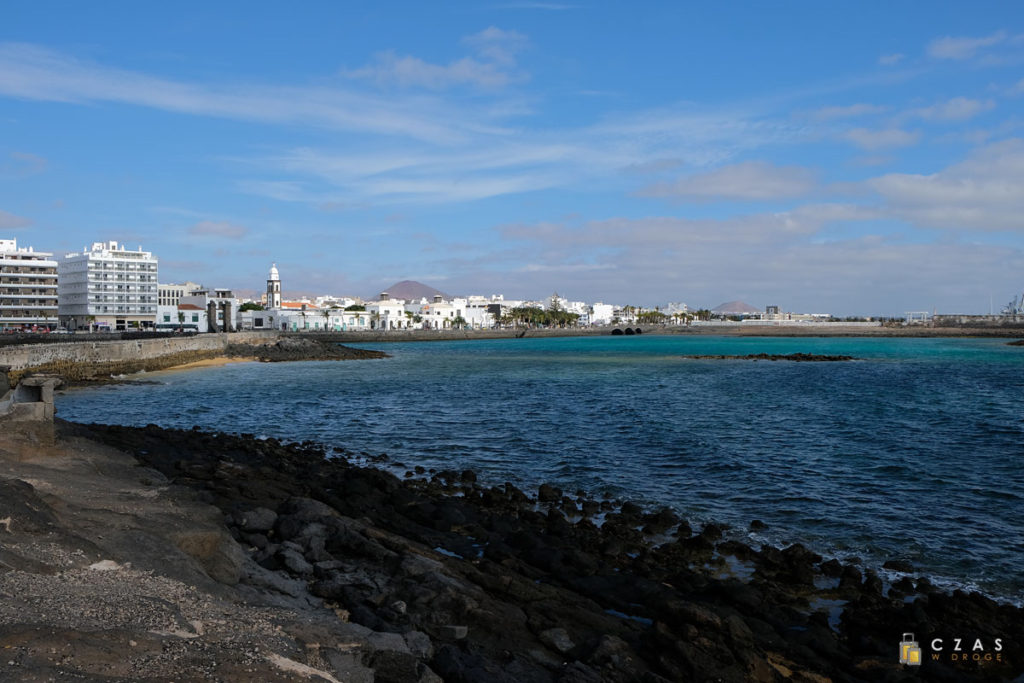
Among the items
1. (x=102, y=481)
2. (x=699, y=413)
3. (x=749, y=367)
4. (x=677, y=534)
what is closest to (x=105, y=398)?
(x=102, y=481)

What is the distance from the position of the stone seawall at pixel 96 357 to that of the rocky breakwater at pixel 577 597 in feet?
89.3

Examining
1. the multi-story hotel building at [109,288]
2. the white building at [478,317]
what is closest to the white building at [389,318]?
the white building at [478,317]

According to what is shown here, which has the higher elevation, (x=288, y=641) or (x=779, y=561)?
(x=288, y=641)

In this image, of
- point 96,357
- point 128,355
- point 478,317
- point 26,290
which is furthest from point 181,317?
point 478,317

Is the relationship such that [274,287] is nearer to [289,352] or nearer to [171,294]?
[171,294]

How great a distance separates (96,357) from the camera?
48469mm

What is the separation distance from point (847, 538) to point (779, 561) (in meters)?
2.73

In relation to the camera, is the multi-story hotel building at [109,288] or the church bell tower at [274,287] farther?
the church bell tower at [274,287]

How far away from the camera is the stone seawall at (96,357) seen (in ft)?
131

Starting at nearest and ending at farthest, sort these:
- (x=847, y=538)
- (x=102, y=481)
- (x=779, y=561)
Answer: (x=779, y=561) < (x=102, y=481) < (x=847, y=538)

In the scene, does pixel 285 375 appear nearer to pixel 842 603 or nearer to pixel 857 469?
pixel 857 469

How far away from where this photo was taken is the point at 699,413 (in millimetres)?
32719

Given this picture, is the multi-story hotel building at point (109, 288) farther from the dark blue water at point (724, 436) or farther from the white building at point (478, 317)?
the white building at point (478, 317)

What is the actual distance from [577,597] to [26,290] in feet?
387
